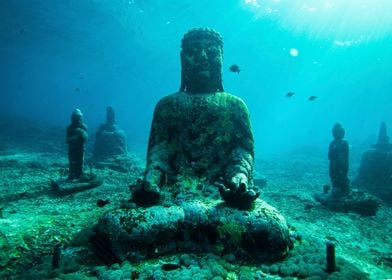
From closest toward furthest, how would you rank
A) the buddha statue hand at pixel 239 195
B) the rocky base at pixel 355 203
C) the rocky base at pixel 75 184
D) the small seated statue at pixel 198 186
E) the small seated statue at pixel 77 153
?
the small seated statue at pixel 198 186, the buddha statue hand at pixel 239 195, the rocky base at pixel 355 203, the rocky base at pixel 75 184, the small seated statue at pixel 77 153

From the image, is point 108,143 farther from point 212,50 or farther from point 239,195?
point 239,195

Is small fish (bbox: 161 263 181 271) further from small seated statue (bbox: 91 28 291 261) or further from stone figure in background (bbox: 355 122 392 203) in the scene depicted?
stone figure in background (bbox: 355 122 392 203)

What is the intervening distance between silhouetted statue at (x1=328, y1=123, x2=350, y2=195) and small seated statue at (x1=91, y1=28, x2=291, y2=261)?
5966mm

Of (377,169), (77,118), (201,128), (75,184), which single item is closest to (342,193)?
(377,169)

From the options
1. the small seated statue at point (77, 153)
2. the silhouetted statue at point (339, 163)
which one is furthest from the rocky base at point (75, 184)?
the silhouetted statue at point (339, 163)

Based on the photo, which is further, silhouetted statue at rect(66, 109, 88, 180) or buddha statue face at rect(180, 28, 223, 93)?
silhouetted statue at rect(66, 109, 88, 180)

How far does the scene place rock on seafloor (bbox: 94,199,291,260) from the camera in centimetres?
440

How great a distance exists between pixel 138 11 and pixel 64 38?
52.9 feet

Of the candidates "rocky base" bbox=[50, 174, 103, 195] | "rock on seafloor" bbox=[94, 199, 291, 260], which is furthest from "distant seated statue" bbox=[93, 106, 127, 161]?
"rock on seafloor" bbox=[94, 199, 291, 260]

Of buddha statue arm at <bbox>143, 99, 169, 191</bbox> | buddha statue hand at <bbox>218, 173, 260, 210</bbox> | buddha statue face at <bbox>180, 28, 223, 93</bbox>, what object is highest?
buddha statue face at <bbox>180, 28, 223, 93</bbox>

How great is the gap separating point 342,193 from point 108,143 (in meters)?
13.9

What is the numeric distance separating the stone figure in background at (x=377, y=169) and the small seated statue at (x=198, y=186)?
1057cm

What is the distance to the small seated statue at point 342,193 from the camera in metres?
9.95

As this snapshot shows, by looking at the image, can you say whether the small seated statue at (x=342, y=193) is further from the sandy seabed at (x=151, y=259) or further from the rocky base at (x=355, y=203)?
the sandy seabed at (x=151, y=259)
